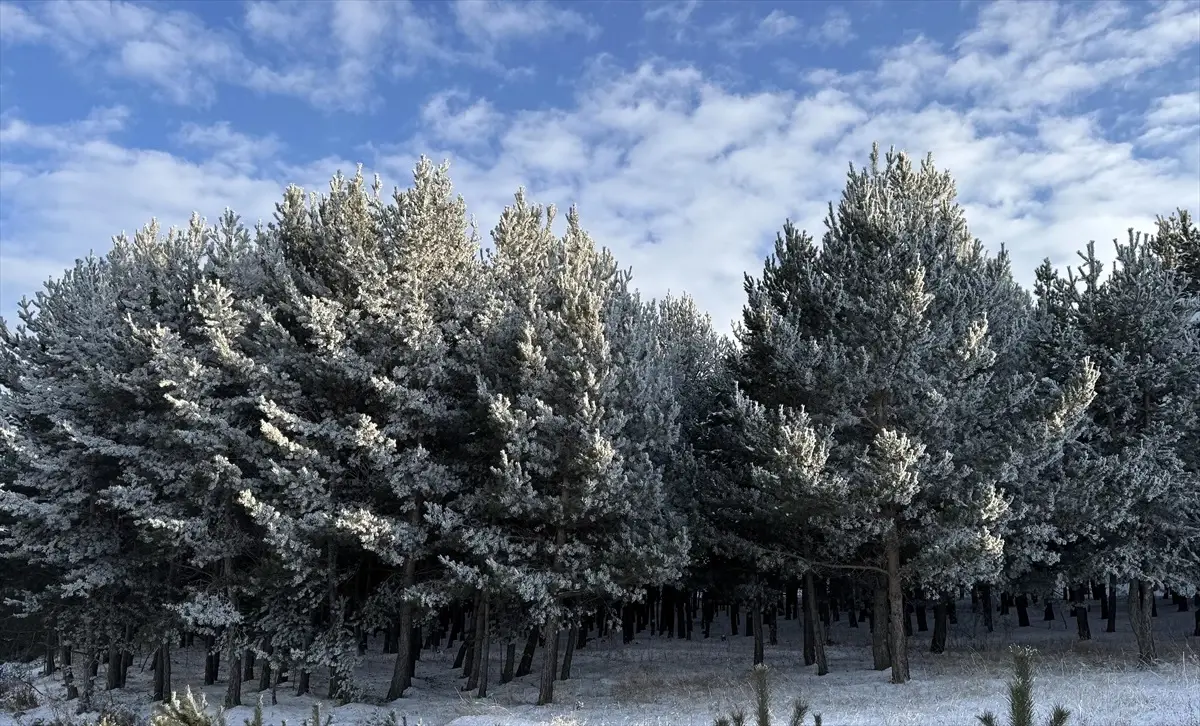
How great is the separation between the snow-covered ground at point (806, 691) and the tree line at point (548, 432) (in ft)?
4.63

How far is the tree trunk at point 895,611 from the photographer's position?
19062mm

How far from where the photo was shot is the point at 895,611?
19.3 m

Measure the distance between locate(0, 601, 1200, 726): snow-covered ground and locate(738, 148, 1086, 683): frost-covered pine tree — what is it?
2.52 meters

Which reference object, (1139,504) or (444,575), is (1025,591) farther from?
(444,575)

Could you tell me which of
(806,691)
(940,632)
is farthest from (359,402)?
(940,632)

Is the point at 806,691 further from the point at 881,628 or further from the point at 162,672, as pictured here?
the point at 162,672

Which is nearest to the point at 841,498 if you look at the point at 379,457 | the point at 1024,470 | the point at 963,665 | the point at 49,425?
the point at 1024,470

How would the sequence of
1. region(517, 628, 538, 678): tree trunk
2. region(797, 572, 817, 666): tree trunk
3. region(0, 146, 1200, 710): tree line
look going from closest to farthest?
1. region(0, 146, 1200, 710): tree line
2. region(797, 572, 817, 666): tree trunk
3. region(517, 628, 538, 678): tree trunk

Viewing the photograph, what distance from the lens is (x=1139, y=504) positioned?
1997 centimetres

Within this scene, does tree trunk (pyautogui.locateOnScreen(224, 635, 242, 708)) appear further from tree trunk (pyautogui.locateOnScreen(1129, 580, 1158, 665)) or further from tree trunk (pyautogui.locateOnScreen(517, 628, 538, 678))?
tree trunk (pyautogui.locateOnScreen(1129, 580, 1158, 665))

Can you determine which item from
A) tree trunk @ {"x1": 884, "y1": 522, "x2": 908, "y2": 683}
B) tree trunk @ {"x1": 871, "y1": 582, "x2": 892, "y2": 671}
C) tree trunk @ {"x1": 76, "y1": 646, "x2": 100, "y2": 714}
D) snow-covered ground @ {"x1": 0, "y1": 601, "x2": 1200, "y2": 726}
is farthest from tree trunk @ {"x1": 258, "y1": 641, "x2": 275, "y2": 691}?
tree trunk @ {"x1": 871, "y1": 582, "x2": 892, "y2": 671}

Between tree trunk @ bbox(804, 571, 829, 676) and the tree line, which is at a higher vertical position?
the tree line

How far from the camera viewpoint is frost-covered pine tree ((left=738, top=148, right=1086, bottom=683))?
17.3 meters

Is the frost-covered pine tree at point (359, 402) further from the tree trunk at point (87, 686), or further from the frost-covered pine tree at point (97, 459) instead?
the tree trunk at point (87, 686)
